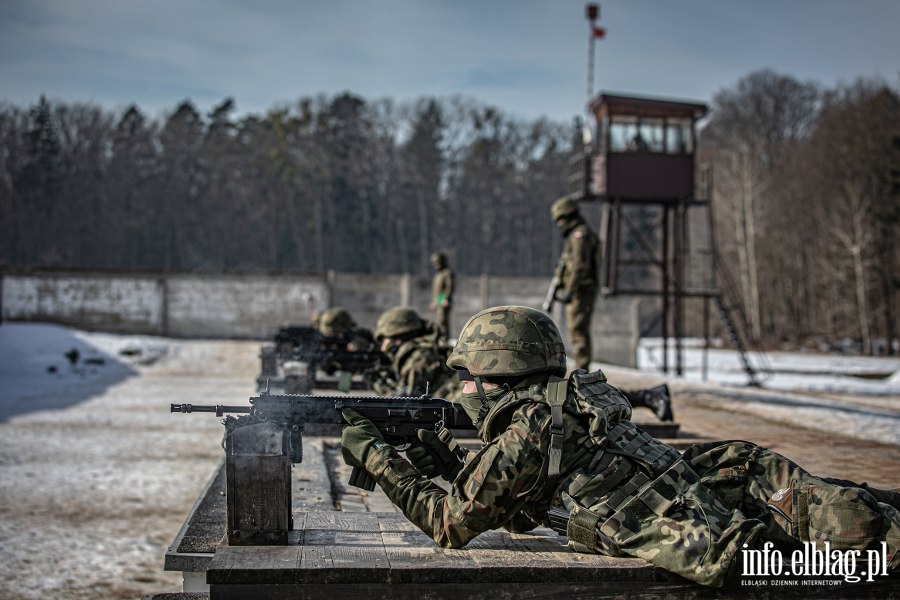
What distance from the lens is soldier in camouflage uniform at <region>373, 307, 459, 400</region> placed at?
25.0ft

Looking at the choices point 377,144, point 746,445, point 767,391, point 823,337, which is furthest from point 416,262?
point 746,445

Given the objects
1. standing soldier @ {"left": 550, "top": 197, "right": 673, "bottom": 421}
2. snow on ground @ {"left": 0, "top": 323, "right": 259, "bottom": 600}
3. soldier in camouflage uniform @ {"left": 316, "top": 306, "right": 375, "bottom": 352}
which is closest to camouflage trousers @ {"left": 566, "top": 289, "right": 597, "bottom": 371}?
standing soldier @ {"left": 550, "top": 197, "right": 673, "bottom": 421}

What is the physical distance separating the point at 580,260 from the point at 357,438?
7608 millimetres

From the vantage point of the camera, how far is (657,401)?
8.18 metres

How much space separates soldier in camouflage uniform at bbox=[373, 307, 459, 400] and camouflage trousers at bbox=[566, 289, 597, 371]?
2.72m

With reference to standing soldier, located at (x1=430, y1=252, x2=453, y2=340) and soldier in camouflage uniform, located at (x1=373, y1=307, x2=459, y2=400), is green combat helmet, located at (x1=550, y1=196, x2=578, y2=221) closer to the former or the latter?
soldier in camouflage uniform, located at (x1=373, y1=307, x2=459, y2=400)

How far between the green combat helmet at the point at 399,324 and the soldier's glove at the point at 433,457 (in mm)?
4631

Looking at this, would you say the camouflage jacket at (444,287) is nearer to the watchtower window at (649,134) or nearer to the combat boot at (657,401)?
the watchtower window at (649,134)

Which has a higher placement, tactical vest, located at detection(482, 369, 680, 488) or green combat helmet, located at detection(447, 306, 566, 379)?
green combat helmet, located at detection(447, 306, 566, 379)

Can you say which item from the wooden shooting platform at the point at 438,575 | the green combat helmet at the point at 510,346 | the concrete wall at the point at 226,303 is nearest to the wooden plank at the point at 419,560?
the wooden shooting platform at the point at 438,575

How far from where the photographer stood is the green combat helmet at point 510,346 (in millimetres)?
3811

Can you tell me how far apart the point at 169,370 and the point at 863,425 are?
17.9 metres

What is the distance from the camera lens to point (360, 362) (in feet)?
33.6

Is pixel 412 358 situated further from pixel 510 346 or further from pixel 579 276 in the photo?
pixel 510 346
